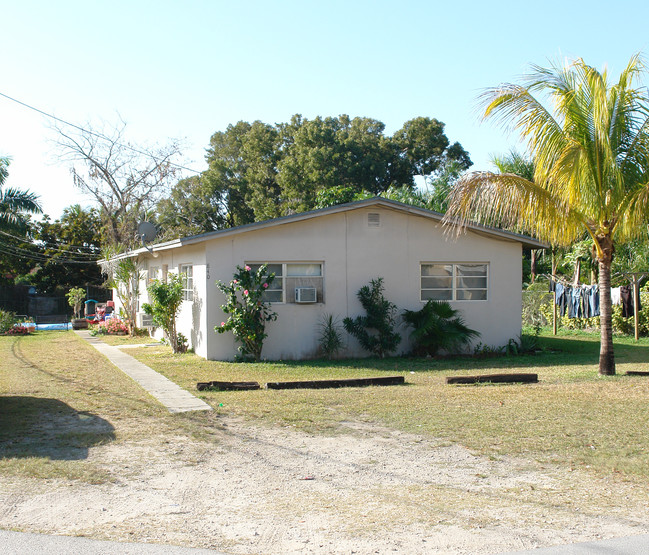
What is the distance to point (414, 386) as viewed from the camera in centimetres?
1146

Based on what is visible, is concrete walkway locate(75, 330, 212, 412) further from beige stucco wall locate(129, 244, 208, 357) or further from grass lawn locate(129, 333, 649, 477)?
beige stucco wall locate(129, 244, 208, 357)

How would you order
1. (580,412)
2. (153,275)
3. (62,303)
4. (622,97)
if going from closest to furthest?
(580,412) → (622,97) → (153,275) → (62,303)

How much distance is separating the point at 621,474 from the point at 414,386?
547 centimetres

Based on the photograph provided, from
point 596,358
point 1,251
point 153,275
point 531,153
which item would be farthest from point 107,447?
point 1,251

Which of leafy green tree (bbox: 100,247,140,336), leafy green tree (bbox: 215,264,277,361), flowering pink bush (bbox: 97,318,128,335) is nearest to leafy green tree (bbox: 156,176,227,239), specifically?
flowering pink bush (bbox: 97,318,128,335)

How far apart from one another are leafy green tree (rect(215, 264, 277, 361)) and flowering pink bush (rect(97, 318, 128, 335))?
33.2 ft

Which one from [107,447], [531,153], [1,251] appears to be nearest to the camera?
[107,447]

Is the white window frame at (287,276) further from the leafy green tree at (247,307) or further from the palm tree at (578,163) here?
the palm tree at (578,163)

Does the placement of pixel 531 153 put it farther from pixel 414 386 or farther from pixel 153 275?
pixel 153 275

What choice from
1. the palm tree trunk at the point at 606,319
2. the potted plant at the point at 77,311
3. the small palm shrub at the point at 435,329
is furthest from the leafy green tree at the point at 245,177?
the palm tree trunk at the point at 606,319

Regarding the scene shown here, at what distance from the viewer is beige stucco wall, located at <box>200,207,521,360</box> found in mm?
14922

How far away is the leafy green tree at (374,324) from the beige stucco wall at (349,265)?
0.26m

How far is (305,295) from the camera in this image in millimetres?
15211

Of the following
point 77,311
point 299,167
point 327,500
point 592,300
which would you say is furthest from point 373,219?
point 299,167
